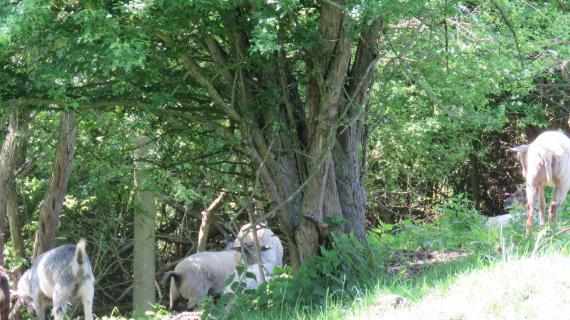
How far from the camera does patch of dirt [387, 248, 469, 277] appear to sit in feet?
28.3

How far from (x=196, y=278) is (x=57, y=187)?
8.41 feet

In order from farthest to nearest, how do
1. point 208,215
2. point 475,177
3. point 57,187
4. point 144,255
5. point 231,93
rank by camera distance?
point 475,177, point 144,255, point 208,215, point 57,187, point 231,93

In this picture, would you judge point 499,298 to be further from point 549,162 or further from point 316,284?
point 549,162

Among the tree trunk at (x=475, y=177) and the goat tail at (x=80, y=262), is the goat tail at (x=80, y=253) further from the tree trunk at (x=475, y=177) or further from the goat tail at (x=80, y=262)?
the tree trunk at (x=475, y=177)

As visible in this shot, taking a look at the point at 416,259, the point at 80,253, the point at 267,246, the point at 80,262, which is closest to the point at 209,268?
the point at 267,246

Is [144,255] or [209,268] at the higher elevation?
[144,255]

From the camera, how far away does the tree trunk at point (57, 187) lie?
11.4 m

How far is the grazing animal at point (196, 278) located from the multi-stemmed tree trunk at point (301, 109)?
3978 millimetres

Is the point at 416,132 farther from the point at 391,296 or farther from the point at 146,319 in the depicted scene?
the point at 391,296

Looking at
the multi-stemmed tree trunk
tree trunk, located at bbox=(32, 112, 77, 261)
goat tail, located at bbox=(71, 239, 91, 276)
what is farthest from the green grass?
tree trunk, located at bbox=(32, 112, 77, 261)

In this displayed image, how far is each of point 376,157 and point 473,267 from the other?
8.46 meters

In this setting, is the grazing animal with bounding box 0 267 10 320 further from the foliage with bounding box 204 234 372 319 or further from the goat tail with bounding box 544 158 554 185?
the goat tail with bounding box 544 158 554 185

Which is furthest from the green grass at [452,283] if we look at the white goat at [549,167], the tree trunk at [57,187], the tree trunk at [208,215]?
the tree trunk at [57,187]

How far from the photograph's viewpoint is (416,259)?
9297mm
